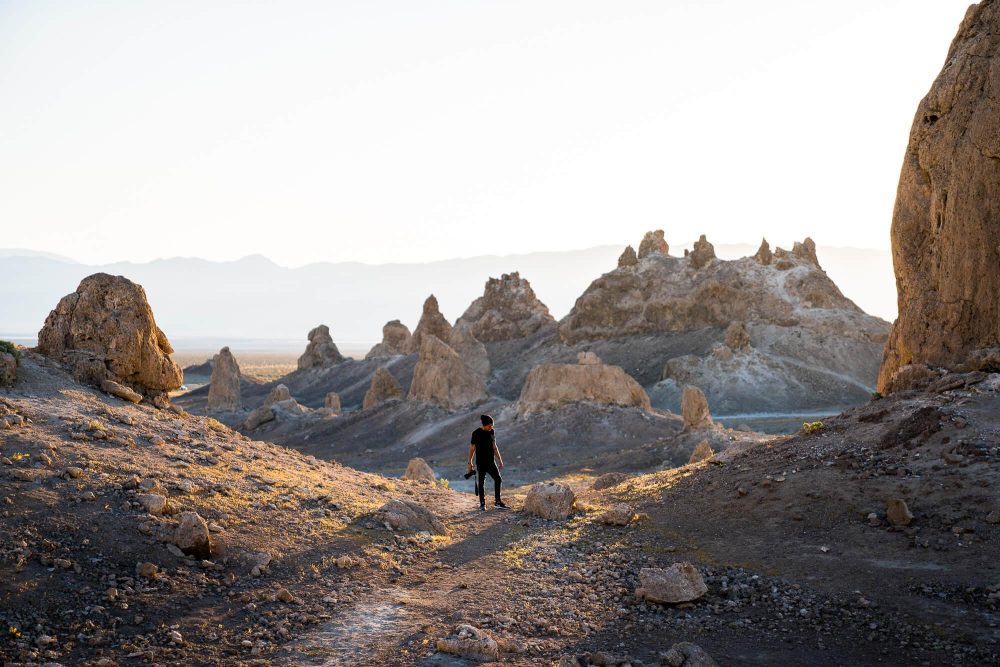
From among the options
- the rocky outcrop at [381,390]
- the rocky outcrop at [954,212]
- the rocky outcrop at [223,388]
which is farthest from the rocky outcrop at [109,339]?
the rocky outcrop at [223,388]

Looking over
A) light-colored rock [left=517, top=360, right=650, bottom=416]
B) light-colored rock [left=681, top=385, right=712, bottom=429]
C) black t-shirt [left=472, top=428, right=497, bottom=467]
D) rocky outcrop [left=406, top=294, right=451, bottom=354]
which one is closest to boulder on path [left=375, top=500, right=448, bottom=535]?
black t-shirt [left=472, top=428, right=497, bottom=467]

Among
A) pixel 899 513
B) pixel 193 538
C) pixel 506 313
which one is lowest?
pixel 899 513

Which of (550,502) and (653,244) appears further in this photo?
(653,244)

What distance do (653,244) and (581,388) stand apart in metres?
47.6

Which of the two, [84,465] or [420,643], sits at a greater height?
[84,465]

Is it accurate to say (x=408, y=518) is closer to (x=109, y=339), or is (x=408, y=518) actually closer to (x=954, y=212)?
(x=109, y=339)

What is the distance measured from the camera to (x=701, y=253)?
82875 mm

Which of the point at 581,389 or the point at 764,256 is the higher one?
the point at 764,256

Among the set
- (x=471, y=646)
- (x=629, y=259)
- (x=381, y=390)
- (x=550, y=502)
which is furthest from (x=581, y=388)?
(x=629, y=259)

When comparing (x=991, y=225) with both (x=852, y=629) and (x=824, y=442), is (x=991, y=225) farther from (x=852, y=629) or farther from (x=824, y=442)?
(x=852, y=629)

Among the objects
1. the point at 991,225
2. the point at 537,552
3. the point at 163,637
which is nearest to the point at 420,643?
the point at 163,637

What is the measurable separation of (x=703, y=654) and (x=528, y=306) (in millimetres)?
88233

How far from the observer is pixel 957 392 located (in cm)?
1512

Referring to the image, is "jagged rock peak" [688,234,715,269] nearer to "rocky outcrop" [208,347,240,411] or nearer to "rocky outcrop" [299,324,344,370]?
"rocky outcrop" [299,324,344,370]
